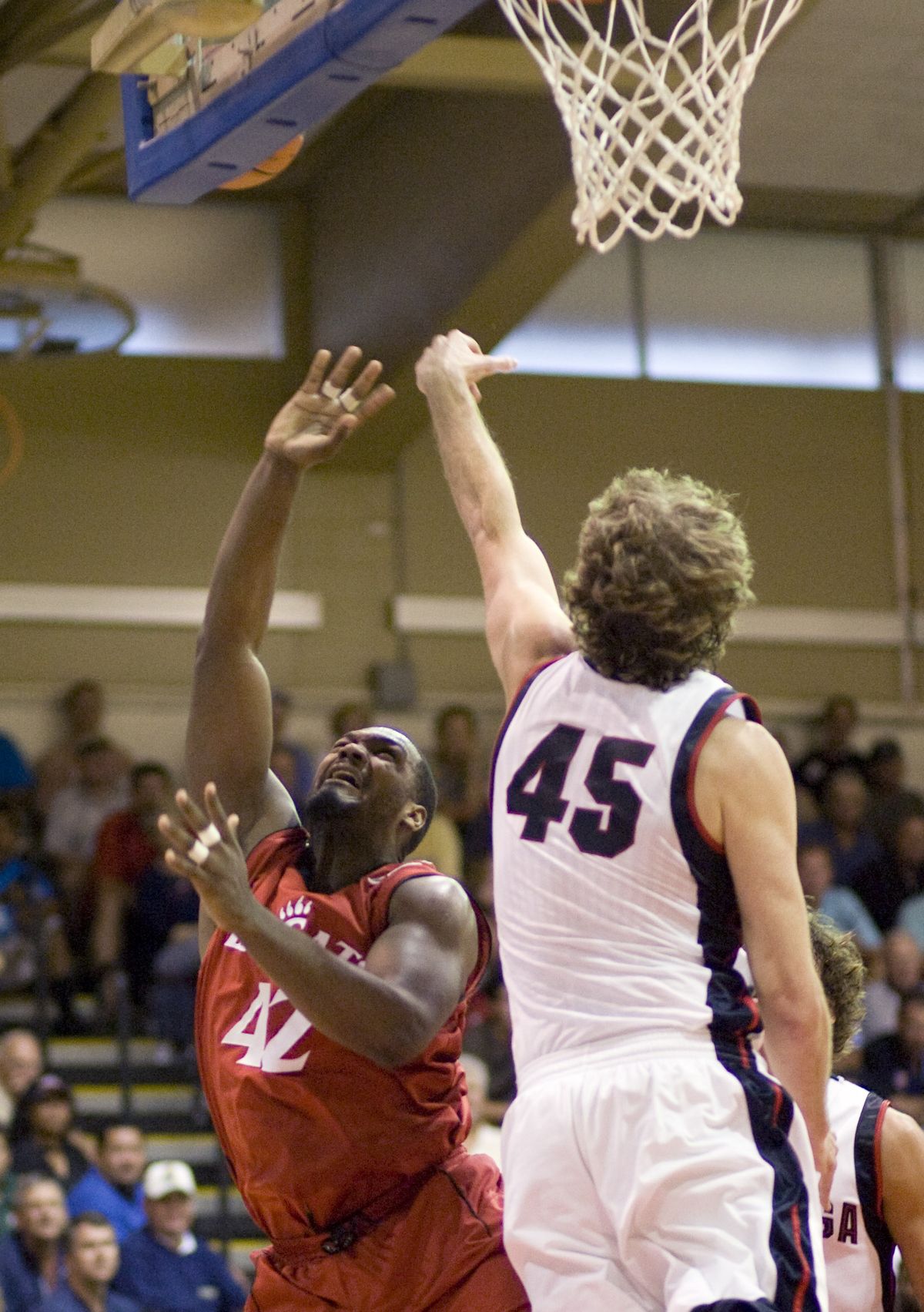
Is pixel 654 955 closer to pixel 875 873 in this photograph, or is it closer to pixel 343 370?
pixel 343 370

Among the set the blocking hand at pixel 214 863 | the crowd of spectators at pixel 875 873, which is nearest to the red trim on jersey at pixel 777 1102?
the blocking hand at pixel 214 863

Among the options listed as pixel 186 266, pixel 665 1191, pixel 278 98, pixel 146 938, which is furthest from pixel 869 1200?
pixel 186 266

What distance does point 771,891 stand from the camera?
9.87 feet

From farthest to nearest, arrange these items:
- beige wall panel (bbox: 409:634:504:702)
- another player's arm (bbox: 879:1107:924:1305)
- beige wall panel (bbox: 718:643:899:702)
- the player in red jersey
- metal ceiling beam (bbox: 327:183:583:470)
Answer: beige wall panel (bbox: 718:643:899:702) → beige wall panel (bbox: 409:634:504:702) → metal ceiling beam (bbox: 327:183:583:470) → another player's arm (bbox: 879:1107:924:1305) → the player in red jersey

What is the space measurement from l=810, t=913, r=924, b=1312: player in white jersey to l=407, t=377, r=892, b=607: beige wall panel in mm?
10247

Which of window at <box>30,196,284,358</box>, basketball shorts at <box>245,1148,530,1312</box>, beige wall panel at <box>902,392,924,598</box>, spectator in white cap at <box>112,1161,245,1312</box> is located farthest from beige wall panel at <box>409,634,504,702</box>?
basketball shorts at <box>245,1148,530,1312</box>

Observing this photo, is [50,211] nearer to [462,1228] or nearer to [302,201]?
[302,201]

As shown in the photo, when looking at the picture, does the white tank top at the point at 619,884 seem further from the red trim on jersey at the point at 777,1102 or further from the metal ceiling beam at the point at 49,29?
the metal ceiling beam at the point at 49,29

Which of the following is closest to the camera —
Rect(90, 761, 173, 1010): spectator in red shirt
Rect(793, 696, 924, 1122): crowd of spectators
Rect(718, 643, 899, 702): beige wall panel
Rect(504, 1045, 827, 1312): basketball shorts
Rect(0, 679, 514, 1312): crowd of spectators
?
Rect(504, 1045, 827, 1312): basketball shorts

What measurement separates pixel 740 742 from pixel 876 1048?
8.44m

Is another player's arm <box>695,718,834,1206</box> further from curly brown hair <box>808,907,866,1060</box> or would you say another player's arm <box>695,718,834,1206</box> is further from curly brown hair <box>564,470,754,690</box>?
curly brown hair <box>808,907,866,1060</box>

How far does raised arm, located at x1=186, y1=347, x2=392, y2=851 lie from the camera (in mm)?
3938

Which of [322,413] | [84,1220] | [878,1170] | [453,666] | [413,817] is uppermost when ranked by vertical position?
[322,413]

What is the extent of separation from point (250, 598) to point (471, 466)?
564 millimetres
